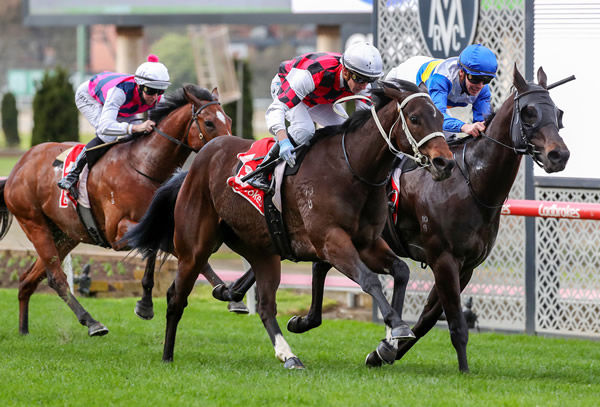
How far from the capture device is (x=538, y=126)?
19.3 ft

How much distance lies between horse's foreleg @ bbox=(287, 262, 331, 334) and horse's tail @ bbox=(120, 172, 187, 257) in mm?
1072

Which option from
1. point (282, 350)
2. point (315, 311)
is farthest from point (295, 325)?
point (282, 350)

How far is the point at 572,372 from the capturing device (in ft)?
21.9

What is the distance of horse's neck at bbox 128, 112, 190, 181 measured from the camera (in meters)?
7.62

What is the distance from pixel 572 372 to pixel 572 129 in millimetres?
2811

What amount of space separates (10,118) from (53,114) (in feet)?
34.5

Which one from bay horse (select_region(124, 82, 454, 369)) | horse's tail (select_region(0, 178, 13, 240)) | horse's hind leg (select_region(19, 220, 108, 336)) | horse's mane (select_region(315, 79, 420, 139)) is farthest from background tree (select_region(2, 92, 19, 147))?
horse's mane (select_region(315, 79, 420, 139))

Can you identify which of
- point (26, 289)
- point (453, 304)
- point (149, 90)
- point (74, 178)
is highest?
point (149, 90)

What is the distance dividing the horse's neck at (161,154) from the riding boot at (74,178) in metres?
0.43

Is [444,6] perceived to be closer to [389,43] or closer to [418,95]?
[389,43]

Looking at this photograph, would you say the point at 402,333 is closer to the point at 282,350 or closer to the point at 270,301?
the point at 282,350

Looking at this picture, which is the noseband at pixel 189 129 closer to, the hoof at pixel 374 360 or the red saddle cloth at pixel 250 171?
the red saddle cloth at pixel 250 171

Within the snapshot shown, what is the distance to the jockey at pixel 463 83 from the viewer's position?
6348 mm

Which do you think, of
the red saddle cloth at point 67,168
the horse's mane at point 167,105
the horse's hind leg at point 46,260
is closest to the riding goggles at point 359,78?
the horse's mane at point 167,105
